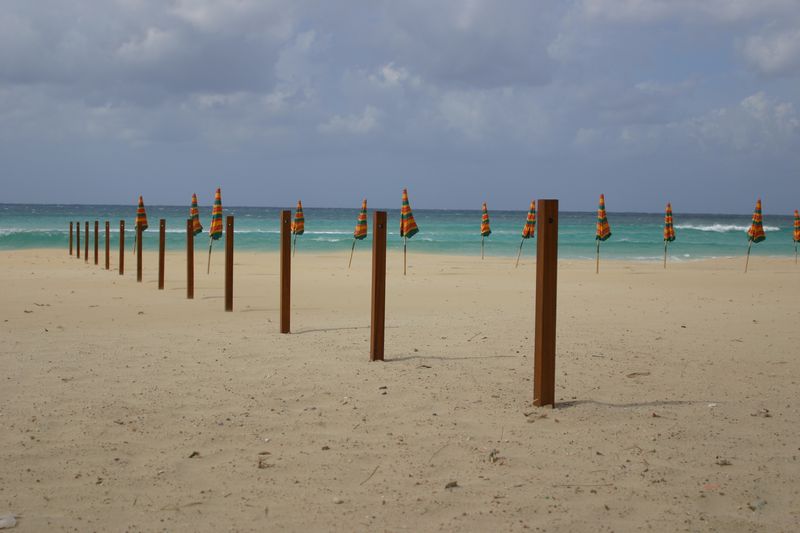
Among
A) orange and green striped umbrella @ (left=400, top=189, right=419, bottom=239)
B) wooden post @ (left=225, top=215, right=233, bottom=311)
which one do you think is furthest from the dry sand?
orange and green striped umbrella @ (left=400, top=189, right=419, bottom=239)

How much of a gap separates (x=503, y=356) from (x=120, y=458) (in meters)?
3.37

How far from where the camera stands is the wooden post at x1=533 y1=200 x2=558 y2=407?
172 inches

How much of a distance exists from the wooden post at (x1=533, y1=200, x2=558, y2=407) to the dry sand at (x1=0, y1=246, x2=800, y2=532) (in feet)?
0.74

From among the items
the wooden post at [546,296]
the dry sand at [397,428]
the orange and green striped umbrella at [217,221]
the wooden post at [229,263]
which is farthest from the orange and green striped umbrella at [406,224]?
the wooden post at [546,296]

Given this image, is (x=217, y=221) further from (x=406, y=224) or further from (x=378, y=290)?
(x=378, y=290)

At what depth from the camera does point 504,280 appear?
16.2m

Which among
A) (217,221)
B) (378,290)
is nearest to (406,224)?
(217,221)

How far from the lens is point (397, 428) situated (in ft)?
13.9

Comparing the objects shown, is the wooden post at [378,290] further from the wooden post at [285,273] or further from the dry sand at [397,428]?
the wooden post at [285,273]

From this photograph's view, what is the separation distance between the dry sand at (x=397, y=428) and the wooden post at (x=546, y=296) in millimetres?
225

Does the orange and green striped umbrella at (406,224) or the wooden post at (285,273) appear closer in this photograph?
the wooden post at (285,273)

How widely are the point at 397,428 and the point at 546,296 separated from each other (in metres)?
1.14

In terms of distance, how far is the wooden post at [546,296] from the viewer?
436cm

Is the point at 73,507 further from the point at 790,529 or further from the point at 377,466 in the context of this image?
the point at 790,529
